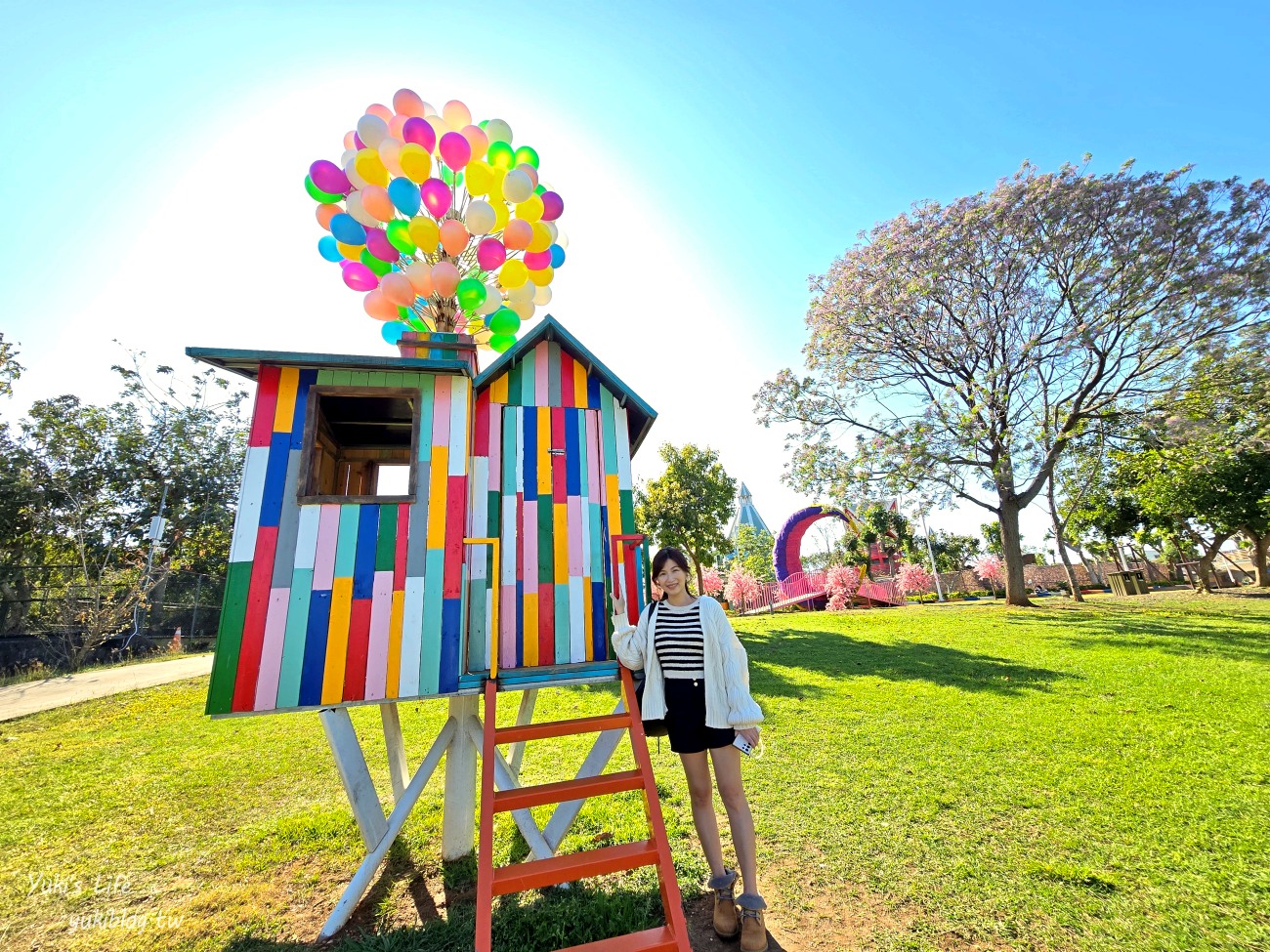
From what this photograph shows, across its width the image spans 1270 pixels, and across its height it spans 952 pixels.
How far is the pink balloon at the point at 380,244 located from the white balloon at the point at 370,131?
79 cm

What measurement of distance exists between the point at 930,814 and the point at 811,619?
14.9 m

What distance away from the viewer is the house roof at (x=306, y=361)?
12.5 ft

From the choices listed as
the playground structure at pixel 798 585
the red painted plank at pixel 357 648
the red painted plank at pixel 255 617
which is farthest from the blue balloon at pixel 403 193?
the playground structure at pixel 798 585

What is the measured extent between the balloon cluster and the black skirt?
12.9 ft

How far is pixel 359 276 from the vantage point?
5.62 m

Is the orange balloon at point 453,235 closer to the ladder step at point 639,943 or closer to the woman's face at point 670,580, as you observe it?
the woman's face at point 670,580

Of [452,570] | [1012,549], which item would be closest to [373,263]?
[452,570]

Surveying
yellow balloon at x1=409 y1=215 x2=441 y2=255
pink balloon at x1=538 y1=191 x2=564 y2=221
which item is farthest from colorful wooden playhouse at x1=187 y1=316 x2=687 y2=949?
pink balloon at x1=538 y1=191 x2=564 y2=221

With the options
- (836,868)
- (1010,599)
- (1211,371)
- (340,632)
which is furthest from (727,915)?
(1211,371)

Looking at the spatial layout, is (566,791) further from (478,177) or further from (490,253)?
(478,177)

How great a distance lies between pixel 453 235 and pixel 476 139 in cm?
122

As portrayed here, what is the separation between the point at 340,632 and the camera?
142 inches

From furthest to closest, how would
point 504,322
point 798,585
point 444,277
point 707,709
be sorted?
point 798,585 → point 504,322 → point 444,277 → point 707,709

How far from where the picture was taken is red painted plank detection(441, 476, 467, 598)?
386 centimetres
